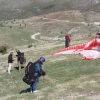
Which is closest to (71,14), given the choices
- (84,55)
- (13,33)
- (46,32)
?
(46,32)

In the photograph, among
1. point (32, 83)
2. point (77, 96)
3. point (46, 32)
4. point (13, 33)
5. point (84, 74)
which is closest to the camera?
point (77, 96)

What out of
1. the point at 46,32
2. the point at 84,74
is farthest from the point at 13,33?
the point at 84,74

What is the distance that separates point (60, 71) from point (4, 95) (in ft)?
23.2

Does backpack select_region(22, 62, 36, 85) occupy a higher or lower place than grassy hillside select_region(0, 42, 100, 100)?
higher

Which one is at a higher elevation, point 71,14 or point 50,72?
point 71,14

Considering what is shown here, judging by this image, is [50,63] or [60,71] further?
[50,63]

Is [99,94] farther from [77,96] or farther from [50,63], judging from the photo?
[50,63]

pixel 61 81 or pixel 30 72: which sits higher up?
pixel 30 72

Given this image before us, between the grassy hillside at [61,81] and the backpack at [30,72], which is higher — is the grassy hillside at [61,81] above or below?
below

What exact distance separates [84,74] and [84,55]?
758 cm

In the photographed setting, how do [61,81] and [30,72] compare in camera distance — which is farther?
[61,81]

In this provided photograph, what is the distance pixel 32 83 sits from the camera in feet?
69.5

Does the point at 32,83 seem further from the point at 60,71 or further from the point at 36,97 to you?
the point at 60,71

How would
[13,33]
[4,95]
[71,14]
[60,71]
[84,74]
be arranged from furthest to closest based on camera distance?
[71,14] < [13,33] < [60,71] < [84,74] < [4,95]
